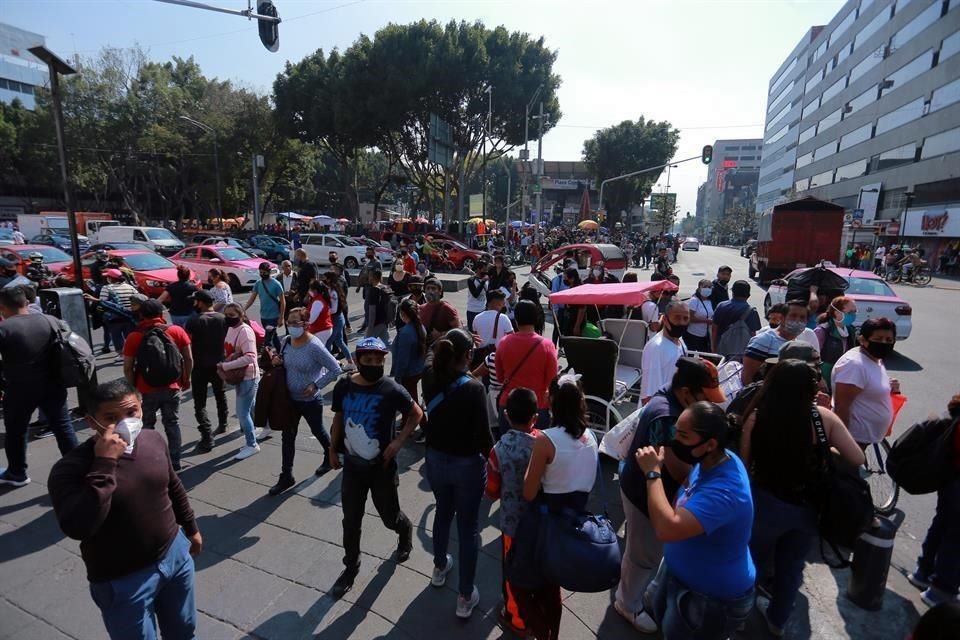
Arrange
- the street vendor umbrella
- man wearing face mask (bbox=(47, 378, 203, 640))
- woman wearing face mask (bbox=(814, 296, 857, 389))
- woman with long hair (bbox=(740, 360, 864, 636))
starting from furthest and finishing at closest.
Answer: the street vendor umbrella
woman wearing face mask (bbox=(814, 296, 857, 389))
woman with long hair (bbox=(740, 360, 864, 636))
man wearing face mask (bbox=(47, 378, 203, 640))

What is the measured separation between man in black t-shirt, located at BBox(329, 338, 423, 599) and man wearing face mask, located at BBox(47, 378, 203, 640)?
41.9 inches

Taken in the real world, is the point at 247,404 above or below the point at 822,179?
below

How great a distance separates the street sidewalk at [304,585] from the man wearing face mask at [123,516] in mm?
990

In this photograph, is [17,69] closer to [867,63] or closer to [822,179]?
[867,63]

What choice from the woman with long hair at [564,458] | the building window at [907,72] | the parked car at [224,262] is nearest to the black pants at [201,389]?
the woman with long hair at [564,458]

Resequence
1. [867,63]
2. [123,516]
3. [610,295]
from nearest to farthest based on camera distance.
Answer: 1. [123,516]
2. [610,295]
3. [867,63]

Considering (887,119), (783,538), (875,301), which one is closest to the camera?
(783,538)

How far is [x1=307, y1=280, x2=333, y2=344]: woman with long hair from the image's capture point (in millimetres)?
6823

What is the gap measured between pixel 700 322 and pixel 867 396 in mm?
3279

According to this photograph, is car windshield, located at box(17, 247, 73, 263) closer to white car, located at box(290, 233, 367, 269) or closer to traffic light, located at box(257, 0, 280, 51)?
white car, located at box(290, 233, 367, 269)

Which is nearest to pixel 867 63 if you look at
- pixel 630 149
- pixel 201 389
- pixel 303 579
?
pixel 630 149

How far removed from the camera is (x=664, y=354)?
13.7 ft

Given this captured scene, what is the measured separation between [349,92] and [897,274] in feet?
97.0

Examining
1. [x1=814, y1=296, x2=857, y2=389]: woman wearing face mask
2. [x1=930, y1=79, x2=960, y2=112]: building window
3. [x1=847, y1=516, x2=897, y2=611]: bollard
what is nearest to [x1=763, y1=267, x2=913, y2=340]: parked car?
[x1=814, y1=296, x2=857, y2=389]: woman wearing face mask
